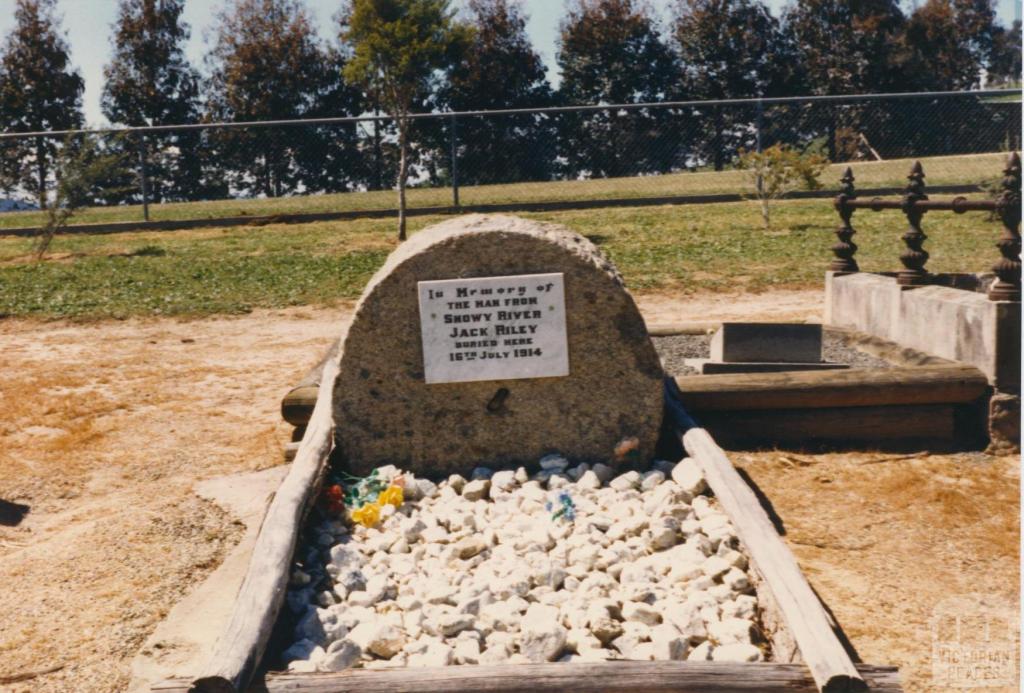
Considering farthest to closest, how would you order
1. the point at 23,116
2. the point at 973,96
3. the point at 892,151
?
the point at 23,116
the point at 892,151
the point at 973,96

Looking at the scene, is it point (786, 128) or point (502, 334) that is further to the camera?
point (786, 128)

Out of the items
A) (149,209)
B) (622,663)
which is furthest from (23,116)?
(622,663)

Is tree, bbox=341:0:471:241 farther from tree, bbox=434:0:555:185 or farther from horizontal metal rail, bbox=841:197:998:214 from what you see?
horizontal metal rail, bbox=841:197:998:214

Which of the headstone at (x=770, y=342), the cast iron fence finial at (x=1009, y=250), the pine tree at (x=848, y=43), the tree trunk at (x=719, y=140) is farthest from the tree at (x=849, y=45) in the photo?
the cast iron fence finial at (x=1009, y=250)

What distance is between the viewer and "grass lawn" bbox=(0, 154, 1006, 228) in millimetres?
18719

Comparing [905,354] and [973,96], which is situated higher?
[973,96]

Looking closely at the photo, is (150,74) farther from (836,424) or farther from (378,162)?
(836,424)

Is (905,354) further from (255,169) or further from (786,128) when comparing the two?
(255,169)

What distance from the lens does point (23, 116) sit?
27.8m

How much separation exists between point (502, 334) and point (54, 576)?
2.15 meters

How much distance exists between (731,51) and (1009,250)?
24912 millimetres

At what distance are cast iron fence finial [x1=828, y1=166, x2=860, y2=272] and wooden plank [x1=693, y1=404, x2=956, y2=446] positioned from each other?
8.01 feet

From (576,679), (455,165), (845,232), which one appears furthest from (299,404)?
(455,165)

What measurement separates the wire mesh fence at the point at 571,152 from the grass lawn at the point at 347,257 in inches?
71.1
